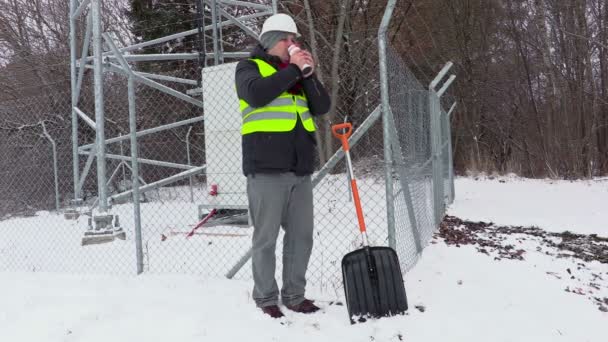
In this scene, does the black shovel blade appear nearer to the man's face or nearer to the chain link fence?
the chain link fence

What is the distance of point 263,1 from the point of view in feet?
41.5

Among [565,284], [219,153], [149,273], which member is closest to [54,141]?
[219,153]

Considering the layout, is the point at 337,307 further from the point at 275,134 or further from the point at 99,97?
the point at 99,97

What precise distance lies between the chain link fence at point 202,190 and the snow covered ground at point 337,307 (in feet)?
1.32

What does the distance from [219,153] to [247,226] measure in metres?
1.11

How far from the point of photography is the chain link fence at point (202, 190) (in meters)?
4.10

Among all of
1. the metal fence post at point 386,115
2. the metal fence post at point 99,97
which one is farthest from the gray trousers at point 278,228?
the metal fence post at point 99,97

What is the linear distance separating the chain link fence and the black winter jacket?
0.53 meters

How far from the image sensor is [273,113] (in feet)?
8.86

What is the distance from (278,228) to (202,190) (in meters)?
7.45

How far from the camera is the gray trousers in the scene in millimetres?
2730

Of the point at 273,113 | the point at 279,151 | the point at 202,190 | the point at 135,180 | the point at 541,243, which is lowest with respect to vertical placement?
the point at 541,243

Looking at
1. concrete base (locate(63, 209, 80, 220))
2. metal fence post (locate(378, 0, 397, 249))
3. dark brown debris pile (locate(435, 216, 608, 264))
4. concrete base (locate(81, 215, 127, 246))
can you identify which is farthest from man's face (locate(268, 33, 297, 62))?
concrete base (locate(63, 209, 80, 220))

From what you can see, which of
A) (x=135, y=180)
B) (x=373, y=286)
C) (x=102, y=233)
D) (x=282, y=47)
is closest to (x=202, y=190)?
(x=102, y=233)
